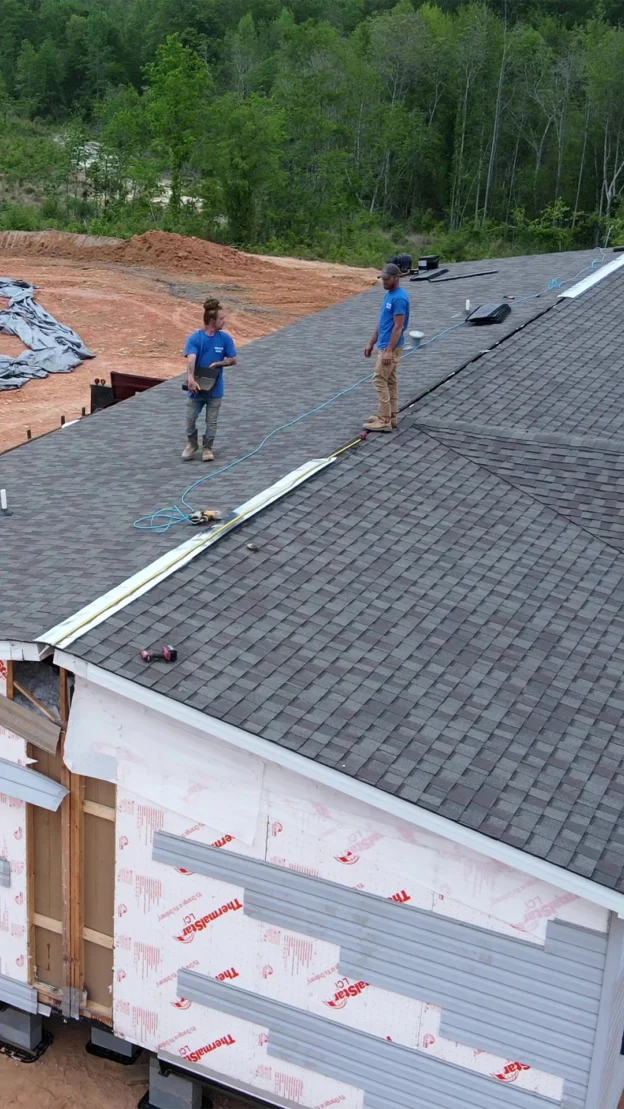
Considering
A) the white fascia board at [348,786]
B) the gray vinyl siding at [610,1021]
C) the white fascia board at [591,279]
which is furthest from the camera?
the white fascia board at [591,279]

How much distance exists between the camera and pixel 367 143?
56969 mm

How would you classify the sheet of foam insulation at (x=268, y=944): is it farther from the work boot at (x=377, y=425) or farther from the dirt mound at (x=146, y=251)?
the dirt mound at (x=146, y=251)

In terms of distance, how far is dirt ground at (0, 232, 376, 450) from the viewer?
26.7 meters

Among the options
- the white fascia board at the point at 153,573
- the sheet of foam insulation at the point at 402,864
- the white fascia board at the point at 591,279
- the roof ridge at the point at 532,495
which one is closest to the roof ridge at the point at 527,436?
the roof ridge at the point at 532,495

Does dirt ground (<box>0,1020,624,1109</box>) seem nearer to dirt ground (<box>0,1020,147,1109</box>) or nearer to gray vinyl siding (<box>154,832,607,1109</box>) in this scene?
dirt ground (<box>0,1020,147,1109</box>)

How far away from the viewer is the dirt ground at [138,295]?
26.7 meters

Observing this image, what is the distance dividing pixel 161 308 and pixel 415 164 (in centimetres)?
2926

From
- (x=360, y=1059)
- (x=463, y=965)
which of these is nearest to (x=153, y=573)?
(x=463, y=965)

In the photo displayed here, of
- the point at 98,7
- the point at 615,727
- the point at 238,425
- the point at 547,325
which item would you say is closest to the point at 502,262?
the point at 547,325

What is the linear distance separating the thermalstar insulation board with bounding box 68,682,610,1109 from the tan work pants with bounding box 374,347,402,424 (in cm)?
487

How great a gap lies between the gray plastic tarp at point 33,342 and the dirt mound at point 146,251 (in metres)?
7.74

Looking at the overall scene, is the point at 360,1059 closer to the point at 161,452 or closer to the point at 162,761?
the point at 162,761

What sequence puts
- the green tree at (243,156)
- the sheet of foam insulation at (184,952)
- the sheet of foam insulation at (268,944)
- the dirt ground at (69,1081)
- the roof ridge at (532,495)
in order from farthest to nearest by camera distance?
1. the green tree at (243,156)
2. the roof ridge at (532,495)
3. the dirt ground at (69,1081)
4. the sheet of foam insulation at (184,952)
5. the sheet of foam insulation at (268,944)

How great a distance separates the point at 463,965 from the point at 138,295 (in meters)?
29.0
